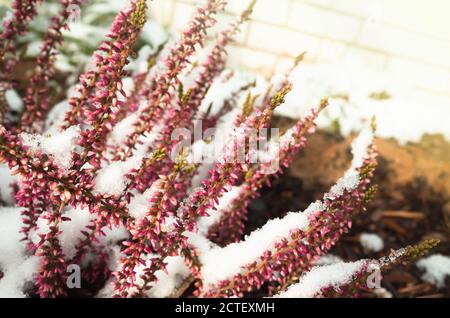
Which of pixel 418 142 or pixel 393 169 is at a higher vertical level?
pixel 418 142

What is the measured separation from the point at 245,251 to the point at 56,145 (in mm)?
727

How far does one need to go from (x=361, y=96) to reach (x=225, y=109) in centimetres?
167

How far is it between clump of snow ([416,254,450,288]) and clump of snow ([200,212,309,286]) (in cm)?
139

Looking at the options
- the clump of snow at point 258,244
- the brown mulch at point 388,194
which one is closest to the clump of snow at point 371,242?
the brown mulch at point 388,194

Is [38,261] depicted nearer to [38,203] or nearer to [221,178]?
[38,203]

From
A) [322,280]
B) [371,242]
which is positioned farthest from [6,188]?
[371,242]

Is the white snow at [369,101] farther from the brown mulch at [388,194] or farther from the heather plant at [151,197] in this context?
the heather plant at [151,197]

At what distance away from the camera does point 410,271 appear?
244 centimetres

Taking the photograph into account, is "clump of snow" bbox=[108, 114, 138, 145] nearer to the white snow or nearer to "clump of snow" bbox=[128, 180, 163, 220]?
"clump of snow" bbox=[128, 180, 163, 220]

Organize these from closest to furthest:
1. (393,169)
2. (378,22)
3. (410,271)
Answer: (410,271) < (393,169) < (378,22)

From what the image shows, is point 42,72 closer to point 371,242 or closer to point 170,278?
point 170,278

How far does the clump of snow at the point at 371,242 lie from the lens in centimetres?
255

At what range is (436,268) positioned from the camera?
2455 millimetres
